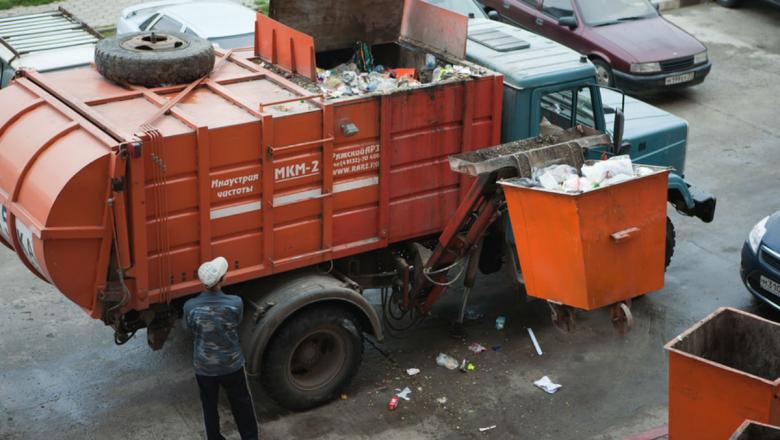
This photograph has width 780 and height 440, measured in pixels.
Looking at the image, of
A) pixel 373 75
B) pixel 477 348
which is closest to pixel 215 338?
pixel 373 75

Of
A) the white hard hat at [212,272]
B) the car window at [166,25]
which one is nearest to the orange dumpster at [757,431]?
the white hard hat at [212,272]

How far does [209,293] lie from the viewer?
7281 millimetres

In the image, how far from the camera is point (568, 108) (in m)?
9.16

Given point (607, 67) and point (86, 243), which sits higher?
point (86, 243)

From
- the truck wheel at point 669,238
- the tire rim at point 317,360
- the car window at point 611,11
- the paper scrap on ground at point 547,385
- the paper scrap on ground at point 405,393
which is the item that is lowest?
the paper scrap on ground at point 405,393

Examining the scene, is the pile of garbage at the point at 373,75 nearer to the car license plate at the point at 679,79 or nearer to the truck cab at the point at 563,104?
the truck cab at the point at 563,104

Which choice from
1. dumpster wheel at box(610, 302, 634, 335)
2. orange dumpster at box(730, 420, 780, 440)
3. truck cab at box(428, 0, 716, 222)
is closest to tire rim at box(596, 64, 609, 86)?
truck cab at box(428, 0, 716, 222)

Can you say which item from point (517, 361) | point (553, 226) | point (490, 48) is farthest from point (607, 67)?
point (553, 226)

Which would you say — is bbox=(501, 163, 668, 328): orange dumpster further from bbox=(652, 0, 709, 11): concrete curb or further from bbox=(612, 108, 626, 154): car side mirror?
bbox=(652, 0, 709, 11): concrete curb

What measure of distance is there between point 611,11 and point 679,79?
4.67ft

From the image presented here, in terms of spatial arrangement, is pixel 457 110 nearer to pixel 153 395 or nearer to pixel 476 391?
pixel 476 391

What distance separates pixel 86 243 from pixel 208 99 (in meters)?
1.47

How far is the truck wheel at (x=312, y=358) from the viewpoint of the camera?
7.98 meters

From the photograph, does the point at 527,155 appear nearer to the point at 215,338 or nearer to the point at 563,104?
the point at 563,104
